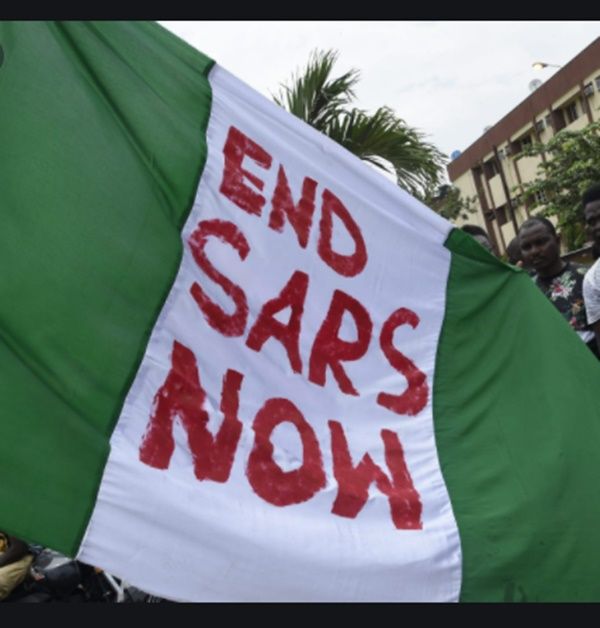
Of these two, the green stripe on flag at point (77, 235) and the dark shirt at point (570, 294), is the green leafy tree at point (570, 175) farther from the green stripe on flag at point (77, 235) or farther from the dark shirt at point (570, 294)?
the green stripe on flag at point (77, 235)

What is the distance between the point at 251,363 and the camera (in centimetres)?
299

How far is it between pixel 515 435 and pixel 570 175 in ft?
95.1

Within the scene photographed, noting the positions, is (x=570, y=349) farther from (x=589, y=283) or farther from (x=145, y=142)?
(x=145, y=142)

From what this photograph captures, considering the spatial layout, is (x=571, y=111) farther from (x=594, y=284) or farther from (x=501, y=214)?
(x=594, y=284)

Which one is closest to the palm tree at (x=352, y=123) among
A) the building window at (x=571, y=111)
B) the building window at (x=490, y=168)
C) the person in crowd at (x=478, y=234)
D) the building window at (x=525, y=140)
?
the person in crowd at (x=478, y=234)

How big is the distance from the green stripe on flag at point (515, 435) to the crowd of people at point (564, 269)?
2.42 ft

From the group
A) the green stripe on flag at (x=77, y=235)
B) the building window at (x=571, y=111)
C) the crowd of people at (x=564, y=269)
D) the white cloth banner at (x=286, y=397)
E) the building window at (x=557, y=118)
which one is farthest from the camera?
the building window at (x=557, y=118)

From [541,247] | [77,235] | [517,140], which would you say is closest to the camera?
[77,235]

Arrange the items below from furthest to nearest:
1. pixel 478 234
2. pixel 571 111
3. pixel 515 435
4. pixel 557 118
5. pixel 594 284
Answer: pixel 557 118 → pixel 571 111 → pixel 478 234 → pixel 594 284 → pixel 515 435

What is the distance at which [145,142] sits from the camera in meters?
2.99

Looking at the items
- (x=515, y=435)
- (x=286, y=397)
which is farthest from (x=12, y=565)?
(x=515, y=435)

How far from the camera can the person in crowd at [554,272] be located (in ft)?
14.1

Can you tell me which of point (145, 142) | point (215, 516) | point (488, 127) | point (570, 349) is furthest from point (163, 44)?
point (488, 127)

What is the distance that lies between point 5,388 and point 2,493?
262mm
